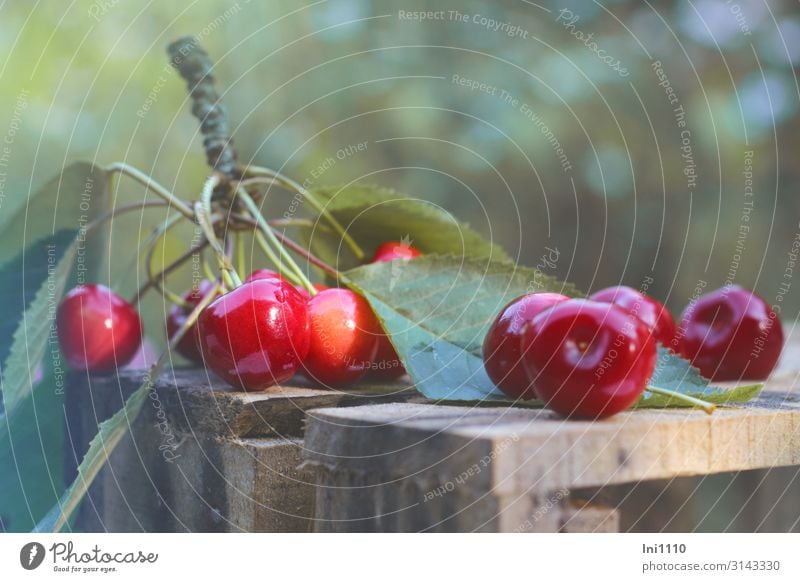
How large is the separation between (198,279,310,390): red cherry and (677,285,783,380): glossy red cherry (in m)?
0.25

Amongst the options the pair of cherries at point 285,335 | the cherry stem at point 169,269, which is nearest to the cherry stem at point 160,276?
the cherry stem at point 169,269

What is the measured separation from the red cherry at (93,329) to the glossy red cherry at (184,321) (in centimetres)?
3

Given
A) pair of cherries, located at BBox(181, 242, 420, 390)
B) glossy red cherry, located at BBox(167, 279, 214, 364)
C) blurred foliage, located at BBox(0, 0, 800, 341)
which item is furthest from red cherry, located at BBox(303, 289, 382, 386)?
blurred foliage, located at BBox(0, 0, 800, 341)

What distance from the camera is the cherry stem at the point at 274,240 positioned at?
0.47 meters

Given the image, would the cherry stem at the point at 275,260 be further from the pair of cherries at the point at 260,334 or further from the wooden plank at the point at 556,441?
the wooden plank at the point at 556,441

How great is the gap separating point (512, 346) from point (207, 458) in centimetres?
17

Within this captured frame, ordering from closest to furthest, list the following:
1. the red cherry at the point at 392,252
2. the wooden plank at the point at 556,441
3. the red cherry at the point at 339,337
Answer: the wooden plank at the point at 556,441, the red cherry at the point at 339,337, the red cherry at the point at 392,252

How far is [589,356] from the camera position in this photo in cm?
34

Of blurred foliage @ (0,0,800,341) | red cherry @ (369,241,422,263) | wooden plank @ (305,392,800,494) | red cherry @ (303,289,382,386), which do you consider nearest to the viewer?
wooden plank @ (305,392,800,494)

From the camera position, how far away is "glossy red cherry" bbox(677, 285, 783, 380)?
1.65 ft

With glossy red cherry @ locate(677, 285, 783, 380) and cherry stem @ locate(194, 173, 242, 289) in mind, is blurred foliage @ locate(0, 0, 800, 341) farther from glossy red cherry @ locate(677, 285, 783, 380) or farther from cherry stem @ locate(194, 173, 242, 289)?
glossy red cherry @ locate(677, 285, 783, 380)

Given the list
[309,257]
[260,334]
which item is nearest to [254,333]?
[260,334]
